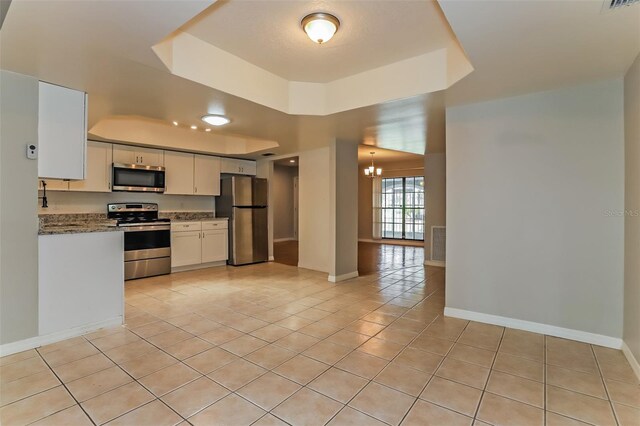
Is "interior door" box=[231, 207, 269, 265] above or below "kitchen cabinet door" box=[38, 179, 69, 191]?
below

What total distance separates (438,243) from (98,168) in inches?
249

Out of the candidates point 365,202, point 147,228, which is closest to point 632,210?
point 147,228

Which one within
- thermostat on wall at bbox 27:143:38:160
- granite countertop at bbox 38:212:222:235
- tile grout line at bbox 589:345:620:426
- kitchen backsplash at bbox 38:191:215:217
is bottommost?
tile grout line at bbox 589:345:620:426

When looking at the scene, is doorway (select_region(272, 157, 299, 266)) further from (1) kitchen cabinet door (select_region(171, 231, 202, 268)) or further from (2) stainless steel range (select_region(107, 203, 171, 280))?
(2) stainless steel range (select_region(107, 203, 171, 280))

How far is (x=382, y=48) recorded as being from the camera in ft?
9.13

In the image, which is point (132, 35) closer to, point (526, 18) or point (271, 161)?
point (526, 18)

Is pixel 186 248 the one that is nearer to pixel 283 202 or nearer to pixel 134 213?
pixel 134 213

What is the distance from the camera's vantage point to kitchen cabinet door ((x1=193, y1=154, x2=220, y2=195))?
6031 mm

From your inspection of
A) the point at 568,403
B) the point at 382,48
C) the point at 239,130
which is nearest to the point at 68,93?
the point at 239,130

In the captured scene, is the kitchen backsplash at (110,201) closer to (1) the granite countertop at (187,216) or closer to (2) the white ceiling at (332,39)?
(1) the granite countertop at (187,216)

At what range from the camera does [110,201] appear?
530 cm

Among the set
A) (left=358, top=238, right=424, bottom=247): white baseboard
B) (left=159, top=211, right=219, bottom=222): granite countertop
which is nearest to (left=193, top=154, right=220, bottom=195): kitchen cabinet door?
(left=159, top=211, right=219, bottom=222): granite countertop

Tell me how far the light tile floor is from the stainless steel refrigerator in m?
2.69

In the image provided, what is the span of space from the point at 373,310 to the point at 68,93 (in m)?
3.87
